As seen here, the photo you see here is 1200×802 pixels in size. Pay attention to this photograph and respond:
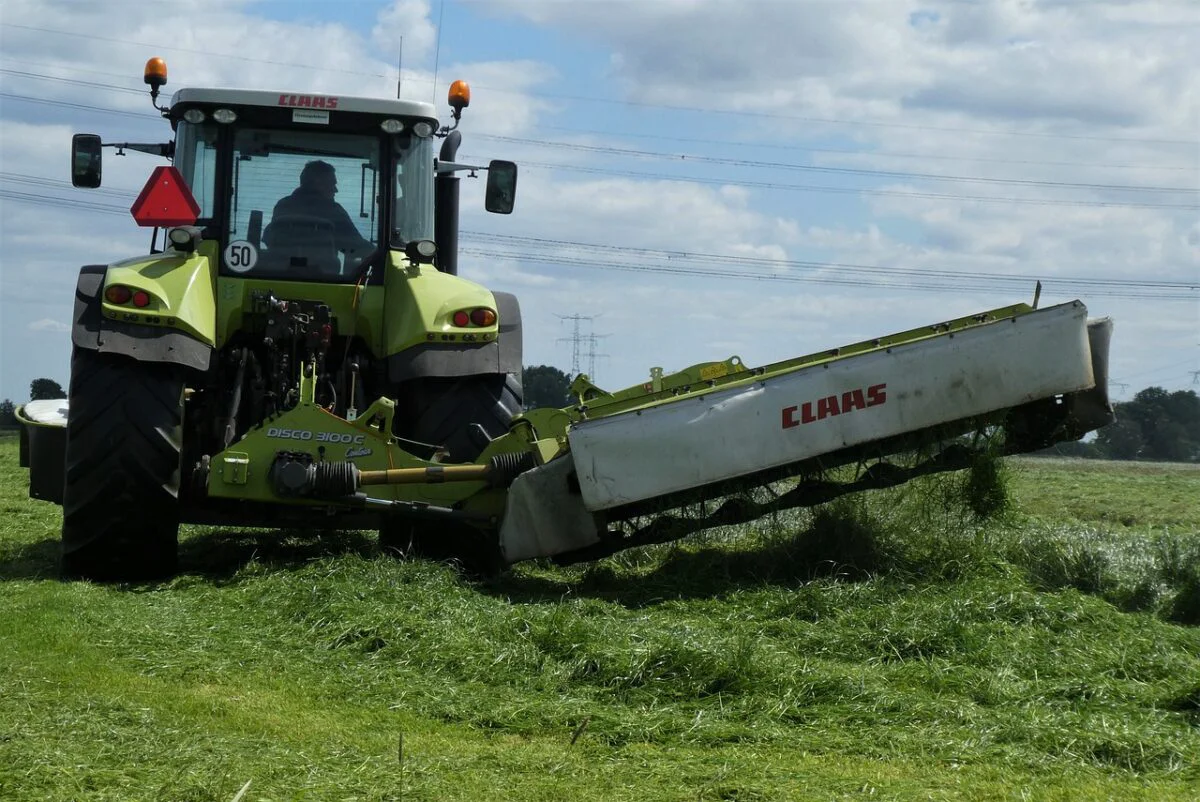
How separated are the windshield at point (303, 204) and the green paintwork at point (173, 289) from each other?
0.28m

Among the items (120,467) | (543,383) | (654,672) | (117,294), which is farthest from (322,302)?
(543,383)

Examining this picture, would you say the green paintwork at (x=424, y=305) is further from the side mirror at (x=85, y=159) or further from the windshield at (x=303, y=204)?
the side mirror at (x=85, y=159)

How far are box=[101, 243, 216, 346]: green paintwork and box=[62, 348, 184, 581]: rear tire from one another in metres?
0.23

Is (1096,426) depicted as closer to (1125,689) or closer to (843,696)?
(1125,689)

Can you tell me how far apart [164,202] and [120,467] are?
1.51m

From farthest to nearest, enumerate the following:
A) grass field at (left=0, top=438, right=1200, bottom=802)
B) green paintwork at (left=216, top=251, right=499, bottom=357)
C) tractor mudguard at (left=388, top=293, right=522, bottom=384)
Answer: green paintwork at (left=216, top=251, right=499, bottom=357) → tractor mudguard at (left=388, top=293, right=522, bottom=384) → grass field at (left=0, top=438, right=1200, bottom=802)

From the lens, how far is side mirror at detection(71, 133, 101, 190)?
873 cm

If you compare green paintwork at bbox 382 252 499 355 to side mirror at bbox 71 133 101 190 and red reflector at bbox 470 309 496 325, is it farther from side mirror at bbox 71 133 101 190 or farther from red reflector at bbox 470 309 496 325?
side mirror at bbox 71 133 101 190

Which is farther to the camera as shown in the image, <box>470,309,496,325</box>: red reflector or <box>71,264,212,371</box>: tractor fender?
<box>470,309,496,325</box>: red reflector

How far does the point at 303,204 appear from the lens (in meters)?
8.70

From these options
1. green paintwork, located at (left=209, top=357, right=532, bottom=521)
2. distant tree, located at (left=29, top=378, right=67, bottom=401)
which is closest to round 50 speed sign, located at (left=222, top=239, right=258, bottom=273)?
green paintwork, located at (left=209, top=357, right=532, bottom=521)

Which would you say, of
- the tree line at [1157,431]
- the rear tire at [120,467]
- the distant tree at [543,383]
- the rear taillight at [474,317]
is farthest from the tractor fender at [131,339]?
the tree line at [1157,431]

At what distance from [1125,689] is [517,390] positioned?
421 cm

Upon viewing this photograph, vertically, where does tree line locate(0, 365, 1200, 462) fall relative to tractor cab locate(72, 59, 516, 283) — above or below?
below
